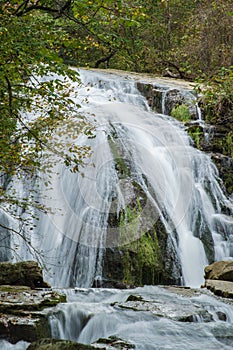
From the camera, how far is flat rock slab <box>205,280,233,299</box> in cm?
577

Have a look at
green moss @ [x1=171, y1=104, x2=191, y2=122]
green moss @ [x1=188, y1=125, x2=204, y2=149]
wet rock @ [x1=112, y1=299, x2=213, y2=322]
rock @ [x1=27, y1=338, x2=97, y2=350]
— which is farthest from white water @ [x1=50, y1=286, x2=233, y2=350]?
green moss @ [x1=171, y1=104, x2=191, y2=122]

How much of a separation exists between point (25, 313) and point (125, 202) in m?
3.64

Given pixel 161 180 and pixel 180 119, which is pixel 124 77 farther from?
pixel 161 180

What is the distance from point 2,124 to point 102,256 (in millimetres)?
3006

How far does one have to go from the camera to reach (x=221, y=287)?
6027 millimetres

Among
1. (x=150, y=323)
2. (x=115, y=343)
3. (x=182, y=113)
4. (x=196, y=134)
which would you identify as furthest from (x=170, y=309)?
(x=182, y=113)

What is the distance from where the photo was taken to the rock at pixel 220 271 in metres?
6.45

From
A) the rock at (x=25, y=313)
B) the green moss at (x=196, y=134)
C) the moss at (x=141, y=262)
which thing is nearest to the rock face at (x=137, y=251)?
the moss at (x=141, y=262)

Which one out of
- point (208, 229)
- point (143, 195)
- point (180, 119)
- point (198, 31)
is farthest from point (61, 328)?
point (198, 31)

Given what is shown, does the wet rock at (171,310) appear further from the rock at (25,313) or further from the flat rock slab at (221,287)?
the rock at (25,313)

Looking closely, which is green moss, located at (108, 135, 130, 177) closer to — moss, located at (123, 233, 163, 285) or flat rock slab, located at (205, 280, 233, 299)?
moss, located at (123, 233, 163, 285)

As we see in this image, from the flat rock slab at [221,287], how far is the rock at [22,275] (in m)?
2.49

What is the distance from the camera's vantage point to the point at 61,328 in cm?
459

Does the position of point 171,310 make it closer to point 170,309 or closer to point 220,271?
point 170,309
